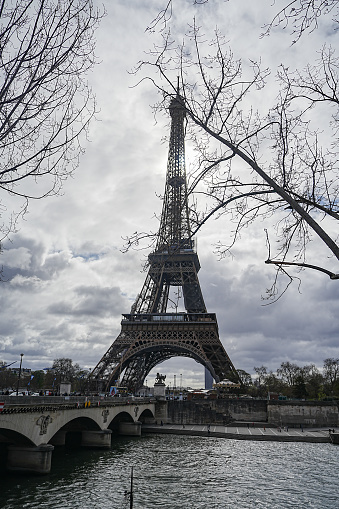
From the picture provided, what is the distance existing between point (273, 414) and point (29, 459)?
162 feet

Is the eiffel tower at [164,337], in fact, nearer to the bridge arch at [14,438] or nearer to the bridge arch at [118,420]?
the bridge arch at [118,420]

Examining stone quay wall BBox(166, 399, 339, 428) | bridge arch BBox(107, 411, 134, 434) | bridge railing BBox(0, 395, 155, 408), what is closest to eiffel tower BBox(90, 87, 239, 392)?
stone quay wall BBox(166, 399, 339, 428)

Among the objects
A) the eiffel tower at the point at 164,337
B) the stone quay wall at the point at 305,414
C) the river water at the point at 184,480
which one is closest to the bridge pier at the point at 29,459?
the river water at the point at 184,480

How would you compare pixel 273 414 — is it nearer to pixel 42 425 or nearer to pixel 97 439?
pixel 97 439

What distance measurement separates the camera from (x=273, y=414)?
2598 inches

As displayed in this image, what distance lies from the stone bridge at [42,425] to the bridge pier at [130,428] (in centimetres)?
1115

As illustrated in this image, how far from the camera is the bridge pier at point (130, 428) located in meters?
52.1

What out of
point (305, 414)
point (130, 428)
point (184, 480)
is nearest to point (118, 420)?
point (130, 428)

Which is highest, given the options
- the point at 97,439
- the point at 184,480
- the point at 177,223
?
the point at 177,223

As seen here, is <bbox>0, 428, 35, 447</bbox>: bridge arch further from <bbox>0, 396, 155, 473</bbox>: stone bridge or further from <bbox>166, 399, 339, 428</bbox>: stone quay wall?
<bbox>166, 399, 339, 428</bbox>: stone quay wall

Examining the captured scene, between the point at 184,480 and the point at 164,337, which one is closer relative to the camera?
the point at 184,480

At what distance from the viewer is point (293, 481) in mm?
25984

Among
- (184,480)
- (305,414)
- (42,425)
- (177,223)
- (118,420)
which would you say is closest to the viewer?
(177,223)

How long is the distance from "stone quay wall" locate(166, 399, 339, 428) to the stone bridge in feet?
88.0
